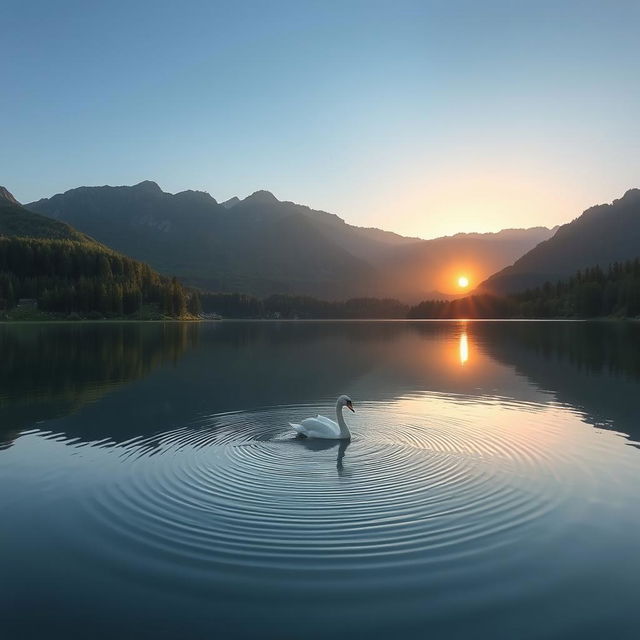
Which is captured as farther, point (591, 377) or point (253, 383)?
point (591, 377)

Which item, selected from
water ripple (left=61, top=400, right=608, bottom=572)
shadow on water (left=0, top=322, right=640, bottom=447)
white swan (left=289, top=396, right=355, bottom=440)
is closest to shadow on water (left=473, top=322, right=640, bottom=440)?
shadow on water (left=0, top=322, right=640, bottom=447)

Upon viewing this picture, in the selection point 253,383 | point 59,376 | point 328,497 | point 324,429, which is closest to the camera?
point 328,497

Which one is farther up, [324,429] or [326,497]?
[324,429]

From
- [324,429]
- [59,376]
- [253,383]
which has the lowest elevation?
[253,383]

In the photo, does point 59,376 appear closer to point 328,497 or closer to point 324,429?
point 324,429

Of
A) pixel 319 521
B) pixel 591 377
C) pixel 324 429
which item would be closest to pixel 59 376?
pixel 324 429

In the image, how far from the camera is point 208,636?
9.85 metres

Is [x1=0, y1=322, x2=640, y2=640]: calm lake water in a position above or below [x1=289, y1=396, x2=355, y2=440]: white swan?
below

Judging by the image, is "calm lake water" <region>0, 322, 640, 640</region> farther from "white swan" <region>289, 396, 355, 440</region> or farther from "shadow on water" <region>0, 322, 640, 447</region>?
"white swan" <region>289, 396, 355, 440</region>

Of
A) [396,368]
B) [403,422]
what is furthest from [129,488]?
[396,368]

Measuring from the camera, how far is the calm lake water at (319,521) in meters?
10.6

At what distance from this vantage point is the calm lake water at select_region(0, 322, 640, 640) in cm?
1056

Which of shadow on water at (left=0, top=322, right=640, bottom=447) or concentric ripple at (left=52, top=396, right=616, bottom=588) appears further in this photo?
shadow on water at (left=0, top=322, right=640, bottom=447)

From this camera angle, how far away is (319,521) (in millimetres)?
14930
